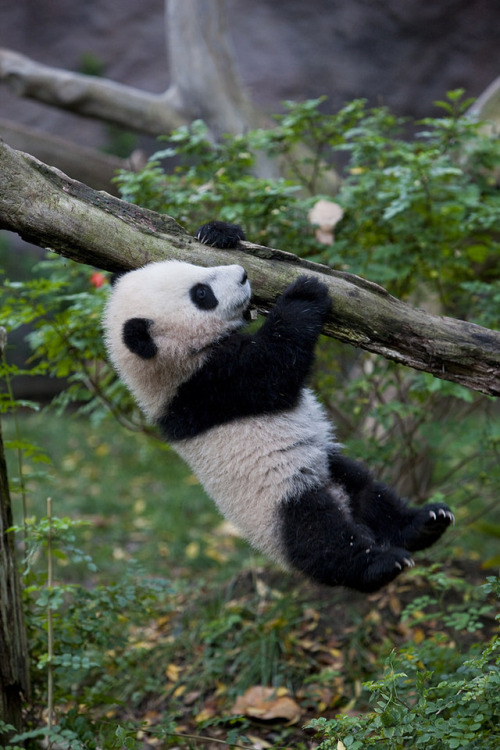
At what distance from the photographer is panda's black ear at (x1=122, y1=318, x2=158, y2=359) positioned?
289 centimetres

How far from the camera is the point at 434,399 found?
4.30 m

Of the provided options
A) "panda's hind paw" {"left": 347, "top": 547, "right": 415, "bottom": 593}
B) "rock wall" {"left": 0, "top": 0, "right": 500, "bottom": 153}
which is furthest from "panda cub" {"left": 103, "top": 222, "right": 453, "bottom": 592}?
"rock wall" {"left": 0, "top": 0, "right": 500, "bottom": 153}

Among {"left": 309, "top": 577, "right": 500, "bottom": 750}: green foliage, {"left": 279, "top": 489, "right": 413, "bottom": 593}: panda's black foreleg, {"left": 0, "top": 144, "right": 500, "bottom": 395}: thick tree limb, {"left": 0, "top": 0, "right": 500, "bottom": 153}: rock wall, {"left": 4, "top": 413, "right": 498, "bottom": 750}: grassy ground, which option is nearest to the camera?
{"left": 309, "top": 577, "right": 500, "bottom": 750}: green foliage

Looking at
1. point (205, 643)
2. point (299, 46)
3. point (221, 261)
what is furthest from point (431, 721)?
point (299, 46)

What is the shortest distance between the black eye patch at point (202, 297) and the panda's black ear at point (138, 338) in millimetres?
223

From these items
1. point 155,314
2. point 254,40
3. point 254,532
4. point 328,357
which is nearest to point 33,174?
point 155,314

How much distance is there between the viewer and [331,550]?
2.90m

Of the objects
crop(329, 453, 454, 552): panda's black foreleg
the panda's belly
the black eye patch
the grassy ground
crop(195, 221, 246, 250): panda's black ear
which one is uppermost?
crop(195, 221, 246, 250): panda's black ear

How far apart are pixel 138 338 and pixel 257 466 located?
735 millimetres

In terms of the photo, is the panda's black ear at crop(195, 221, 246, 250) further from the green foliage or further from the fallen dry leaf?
the fallen dry leaf

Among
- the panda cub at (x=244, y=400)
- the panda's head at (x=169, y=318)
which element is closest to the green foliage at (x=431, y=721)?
the panda cub at (x=244, y=400)

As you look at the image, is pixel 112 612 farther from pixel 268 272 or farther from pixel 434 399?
pixel 434 399

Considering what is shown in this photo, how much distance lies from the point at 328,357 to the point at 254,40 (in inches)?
378

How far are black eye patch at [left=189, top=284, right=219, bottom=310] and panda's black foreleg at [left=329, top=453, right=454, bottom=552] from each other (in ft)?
3.09
